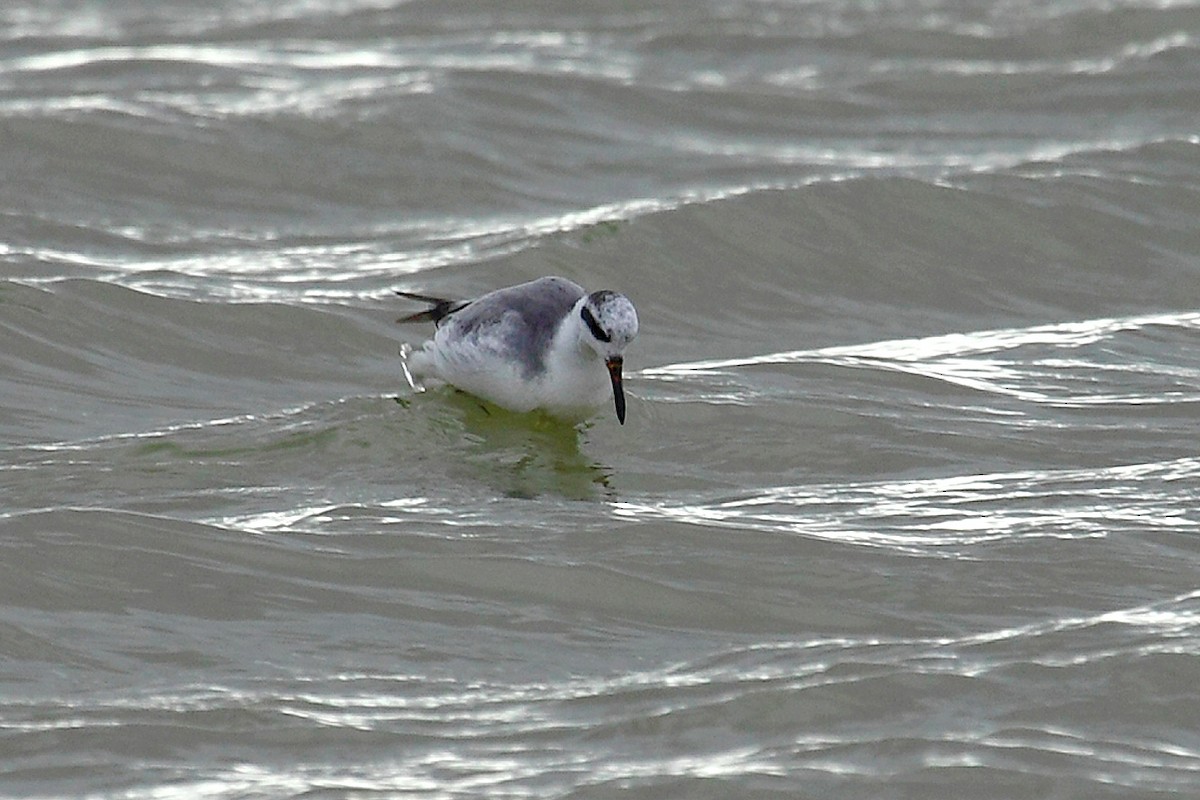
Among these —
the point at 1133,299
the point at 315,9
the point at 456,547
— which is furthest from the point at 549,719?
the point at 315,9

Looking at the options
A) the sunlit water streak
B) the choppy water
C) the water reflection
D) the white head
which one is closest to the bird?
the white head

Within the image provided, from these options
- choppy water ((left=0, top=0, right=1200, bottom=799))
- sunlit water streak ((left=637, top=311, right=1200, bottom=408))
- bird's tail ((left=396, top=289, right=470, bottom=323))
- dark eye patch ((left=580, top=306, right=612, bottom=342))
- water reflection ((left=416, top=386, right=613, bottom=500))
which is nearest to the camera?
choppy water ((left=0, top=0, right=1200, bottom=799))

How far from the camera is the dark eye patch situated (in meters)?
9.65

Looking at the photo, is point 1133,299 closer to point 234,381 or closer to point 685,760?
point 234,381

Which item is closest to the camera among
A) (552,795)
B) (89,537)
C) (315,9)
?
(552,795)

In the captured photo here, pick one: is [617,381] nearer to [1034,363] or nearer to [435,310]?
[435,310]

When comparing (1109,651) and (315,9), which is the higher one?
(315,9)

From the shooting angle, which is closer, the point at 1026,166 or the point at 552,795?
the point at 552,795

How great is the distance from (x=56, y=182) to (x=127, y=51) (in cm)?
334

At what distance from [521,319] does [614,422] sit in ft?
2.38

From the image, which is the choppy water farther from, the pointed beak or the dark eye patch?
the dark eye patch

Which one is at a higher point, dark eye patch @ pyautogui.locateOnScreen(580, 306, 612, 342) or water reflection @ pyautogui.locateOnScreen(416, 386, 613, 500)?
dark eye patch @ pyautogui.locateOnScreen(580, 306, 612, 342)

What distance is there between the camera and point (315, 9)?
19484 millimetres

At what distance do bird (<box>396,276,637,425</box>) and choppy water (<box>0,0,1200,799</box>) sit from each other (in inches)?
10.6
